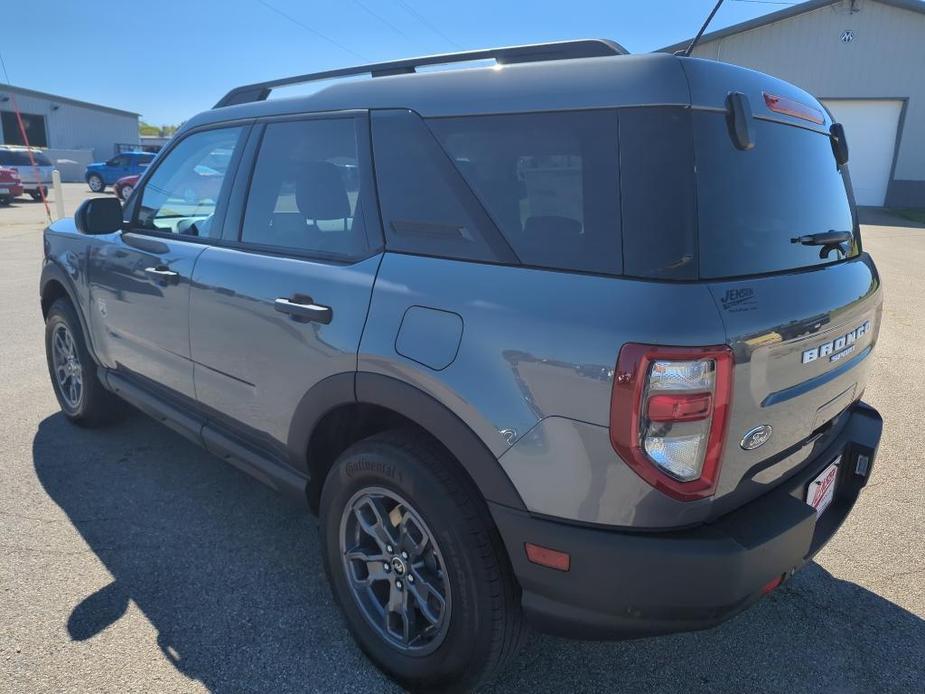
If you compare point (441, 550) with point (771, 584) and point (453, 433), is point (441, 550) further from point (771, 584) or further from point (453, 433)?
point (771, 584)

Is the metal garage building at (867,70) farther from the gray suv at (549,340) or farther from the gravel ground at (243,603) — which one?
the gray suv at (549,340)

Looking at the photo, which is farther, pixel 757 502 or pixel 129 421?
pixel 129 421

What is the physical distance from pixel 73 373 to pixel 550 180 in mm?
3633

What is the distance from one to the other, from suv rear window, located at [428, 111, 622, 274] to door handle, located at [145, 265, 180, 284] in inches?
61.9

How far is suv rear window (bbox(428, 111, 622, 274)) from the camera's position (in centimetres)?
171

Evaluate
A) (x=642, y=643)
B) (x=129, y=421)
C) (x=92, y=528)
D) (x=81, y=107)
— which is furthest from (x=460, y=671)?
(x=81, y=107)

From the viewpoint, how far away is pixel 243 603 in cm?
264

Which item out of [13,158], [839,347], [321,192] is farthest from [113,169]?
[839,347]

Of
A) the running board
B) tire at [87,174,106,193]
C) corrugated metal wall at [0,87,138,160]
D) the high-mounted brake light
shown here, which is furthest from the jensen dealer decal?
corrugated metal wall at [0,87,138,160]

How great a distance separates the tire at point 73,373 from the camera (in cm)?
402

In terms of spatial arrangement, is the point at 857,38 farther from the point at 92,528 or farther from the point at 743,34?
the point at 92,528

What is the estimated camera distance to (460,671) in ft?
6.64

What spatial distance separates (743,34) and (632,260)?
26.4 meters

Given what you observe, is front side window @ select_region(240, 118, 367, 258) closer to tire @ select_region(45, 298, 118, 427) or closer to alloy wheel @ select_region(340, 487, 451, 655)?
alloy wheel @ select_region(340, 487, 451, 655)
